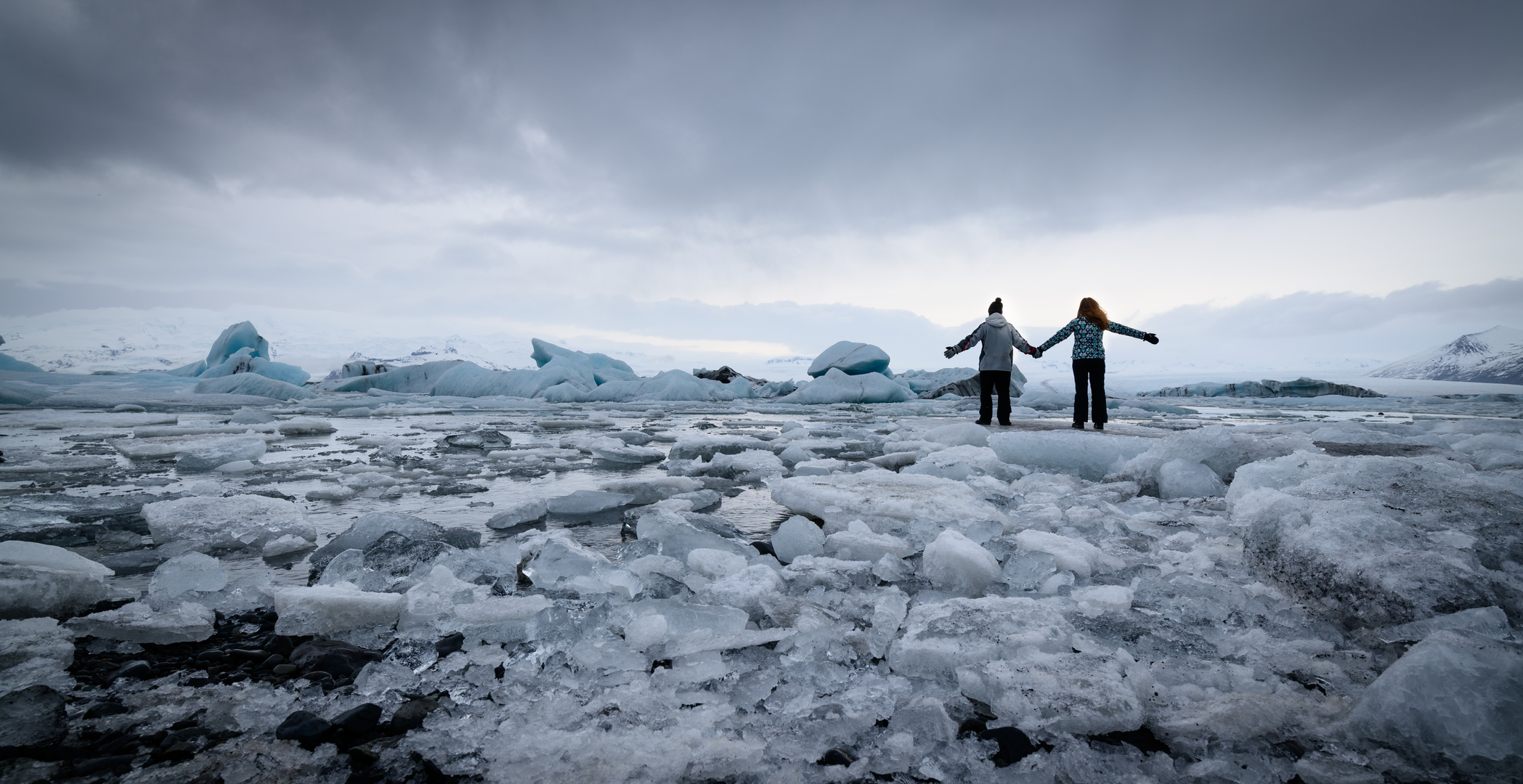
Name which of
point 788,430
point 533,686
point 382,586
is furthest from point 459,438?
point 533,686

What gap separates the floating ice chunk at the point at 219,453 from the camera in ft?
11.9

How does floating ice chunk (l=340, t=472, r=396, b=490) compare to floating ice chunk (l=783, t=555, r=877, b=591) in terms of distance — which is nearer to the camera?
floating ice chunk (l=783, t=555, r=877, b=591)

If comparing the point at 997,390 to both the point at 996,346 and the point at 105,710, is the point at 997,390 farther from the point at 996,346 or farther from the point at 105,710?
the point at 105,710

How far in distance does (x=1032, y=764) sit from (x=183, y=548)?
2.44 metres

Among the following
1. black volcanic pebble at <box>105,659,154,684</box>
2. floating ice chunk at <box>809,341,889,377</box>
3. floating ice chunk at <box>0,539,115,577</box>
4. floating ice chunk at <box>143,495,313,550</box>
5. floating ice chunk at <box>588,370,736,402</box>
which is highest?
floating ice chunk at <box>809,341,889,377</box>

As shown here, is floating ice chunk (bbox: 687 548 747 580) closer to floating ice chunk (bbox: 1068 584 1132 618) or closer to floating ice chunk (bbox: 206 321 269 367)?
floating ice chunk (bbox: 1068 584 1132 618)

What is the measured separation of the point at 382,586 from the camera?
156 cm

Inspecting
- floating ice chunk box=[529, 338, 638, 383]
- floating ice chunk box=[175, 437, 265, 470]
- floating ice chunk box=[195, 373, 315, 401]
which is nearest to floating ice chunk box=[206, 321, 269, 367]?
floating ice chunk box=[195, 373, 315, 401]

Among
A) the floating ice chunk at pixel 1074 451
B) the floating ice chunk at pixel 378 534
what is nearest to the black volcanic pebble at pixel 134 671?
the floating ice chunk at pixel 378 534

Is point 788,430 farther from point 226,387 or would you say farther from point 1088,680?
point 226,387

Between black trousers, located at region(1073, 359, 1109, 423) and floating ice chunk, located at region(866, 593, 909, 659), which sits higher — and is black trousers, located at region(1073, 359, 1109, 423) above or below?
above

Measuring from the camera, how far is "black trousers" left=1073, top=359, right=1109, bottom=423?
16.9 feet

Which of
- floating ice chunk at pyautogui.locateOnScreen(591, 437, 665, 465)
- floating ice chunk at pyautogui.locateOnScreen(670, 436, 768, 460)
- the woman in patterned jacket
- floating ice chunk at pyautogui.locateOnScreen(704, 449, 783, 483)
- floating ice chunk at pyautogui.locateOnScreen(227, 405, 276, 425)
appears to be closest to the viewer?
floating ice chunk at pyautogui.locateOnScreen(704, 449, 783, 483)

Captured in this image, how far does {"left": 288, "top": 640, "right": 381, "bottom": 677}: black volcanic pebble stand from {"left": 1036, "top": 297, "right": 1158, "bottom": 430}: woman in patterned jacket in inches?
203
